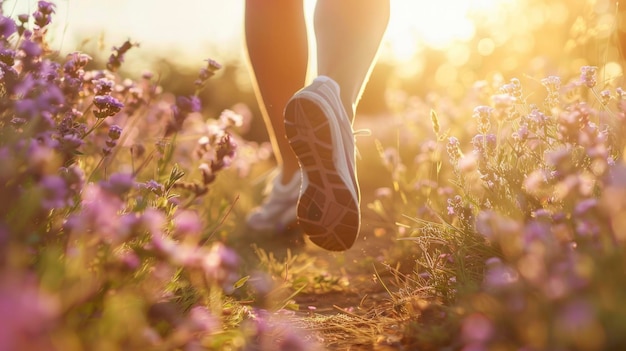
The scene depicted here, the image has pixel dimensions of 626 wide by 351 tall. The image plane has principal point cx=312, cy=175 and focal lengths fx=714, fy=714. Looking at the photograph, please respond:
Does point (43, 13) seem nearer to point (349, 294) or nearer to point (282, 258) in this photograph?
point (349, 294)

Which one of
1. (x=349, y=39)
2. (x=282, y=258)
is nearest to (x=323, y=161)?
(x=349, y=39)

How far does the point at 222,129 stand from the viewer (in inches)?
128

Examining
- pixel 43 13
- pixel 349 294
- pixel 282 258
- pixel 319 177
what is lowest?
pixel 282 258

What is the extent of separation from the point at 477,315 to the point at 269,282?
3.91 ft

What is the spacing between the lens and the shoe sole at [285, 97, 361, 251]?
2512 mm

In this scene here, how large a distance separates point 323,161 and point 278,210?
54.9 inches

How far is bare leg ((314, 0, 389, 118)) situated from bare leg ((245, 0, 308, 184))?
31 cm

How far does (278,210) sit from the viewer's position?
389cm

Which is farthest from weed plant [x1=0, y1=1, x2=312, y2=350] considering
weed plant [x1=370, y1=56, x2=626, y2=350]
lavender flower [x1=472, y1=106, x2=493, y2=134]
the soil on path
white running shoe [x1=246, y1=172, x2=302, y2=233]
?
white running shoe [x1=246, y1=172, x2=302, y2=233]

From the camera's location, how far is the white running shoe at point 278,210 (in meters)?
3.79

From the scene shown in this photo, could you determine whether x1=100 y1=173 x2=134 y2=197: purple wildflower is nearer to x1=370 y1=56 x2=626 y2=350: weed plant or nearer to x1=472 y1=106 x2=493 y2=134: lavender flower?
x1=370 y1=56 x2=626 y2=350: weed plant

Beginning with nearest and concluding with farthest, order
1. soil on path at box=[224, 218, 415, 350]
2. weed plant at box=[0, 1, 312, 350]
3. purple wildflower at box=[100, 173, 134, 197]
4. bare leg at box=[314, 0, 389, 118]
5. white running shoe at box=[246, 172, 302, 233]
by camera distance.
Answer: weed plant at box=[0, 1, 312, 350] → purple wildflower at box=[100, 173, 134, 197] → soil on path at box=[224, 218, 415, 350] → bare leg at box=[314, 0, 389, 118] → white running shoe at box=[246, 172, 302, 233]

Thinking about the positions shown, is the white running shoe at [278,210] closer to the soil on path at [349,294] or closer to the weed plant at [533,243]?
the soil on path at [349,294]

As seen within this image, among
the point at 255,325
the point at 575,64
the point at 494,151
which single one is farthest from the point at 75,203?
the point at 575,64
